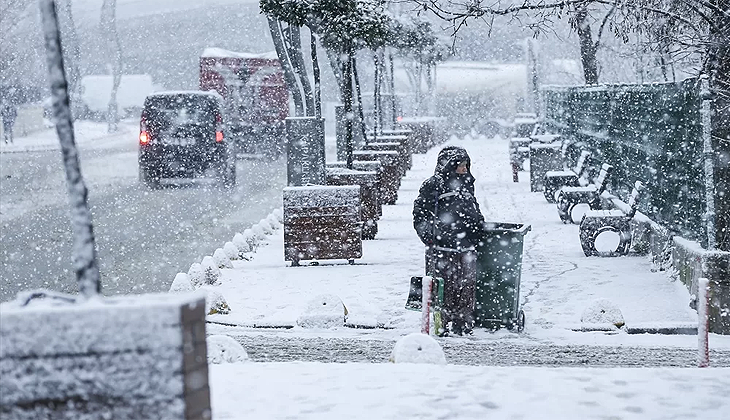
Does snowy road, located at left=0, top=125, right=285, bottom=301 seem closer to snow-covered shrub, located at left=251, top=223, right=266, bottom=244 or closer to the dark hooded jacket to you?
snow-covered shrub, located at left=251, top=223, right=266, bottom=244

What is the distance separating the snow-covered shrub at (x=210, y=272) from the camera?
11281 millimetres

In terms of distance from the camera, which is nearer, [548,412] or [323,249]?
[548,412]

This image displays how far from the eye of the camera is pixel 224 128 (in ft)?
75.8

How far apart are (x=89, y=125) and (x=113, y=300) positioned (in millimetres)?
73494

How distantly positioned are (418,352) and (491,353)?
1.10 meters

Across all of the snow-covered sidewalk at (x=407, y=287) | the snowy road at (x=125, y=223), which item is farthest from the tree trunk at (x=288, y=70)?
the snow-covered sidewalk at (x=407, y=287)

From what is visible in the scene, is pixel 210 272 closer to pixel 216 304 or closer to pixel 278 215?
pixel 216 304

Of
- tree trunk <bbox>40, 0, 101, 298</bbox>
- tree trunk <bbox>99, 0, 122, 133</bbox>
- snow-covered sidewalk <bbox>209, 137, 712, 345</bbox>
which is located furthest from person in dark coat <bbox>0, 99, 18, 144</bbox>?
tree trunk <bbox>40, 0, 101, 298</bbox>

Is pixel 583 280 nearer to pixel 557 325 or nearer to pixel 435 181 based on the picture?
pixel 557 325

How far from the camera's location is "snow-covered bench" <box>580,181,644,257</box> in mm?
13391

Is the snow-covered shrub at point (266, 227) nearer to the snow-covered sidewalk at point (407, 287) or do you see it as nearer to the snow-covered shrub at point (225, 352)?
the snow-covered sidewalk at point (407, 287)

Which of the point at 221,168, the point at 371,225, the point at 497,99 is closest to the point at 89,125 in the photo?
the point at 497,99

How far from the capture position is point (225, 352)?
7.54 meters

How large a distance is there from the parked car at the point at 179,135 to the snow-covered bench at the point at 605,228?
1099cm
